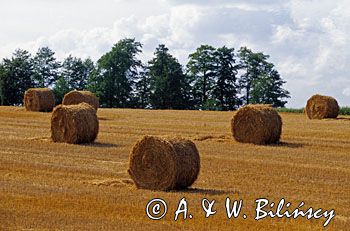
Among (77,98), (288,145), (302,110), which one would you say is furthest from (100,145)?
(302,110)

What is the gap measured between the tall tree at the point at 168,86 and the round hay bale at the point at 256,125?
38.2 metres

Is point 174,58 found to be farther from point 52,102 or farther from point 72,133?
point 72,133

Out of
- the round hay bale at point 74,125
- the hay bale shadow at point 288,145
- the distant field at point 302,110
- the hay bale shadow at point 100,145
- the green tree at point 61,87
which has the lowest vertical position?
the hay bale shadow at point 100,145

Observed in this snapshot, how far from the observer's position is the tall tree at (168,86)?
215 feet

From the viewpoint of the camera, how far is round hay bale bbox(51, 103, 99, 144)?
82.6 feet

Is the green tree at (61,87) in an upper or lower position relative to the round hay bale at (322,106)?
upper

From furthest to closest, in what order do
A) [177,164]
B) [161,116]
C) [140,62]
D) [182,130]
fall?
[140,62]
[161,116]
[182,130]
[177,164]

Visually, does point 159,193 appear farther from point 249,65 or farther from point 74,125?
point 249,65

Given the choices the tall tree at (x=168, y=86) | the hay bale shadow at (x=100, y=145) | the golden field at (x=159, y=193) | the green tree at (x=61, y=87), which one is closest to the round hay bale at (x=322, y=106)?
the golden field at (x=159, y=193)

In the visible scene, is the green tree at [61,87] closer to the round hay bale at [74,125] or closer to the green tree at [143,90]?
the green tree at [143,90]

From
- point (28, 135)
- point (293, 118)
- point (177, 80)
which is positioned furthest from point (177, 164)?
point (177, 80)

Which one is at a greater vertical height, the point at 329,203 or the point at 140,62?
the point at 140,62

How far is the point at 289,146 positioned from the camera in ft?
82.6

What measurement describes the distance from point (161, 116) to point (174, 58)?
91.8 ft
